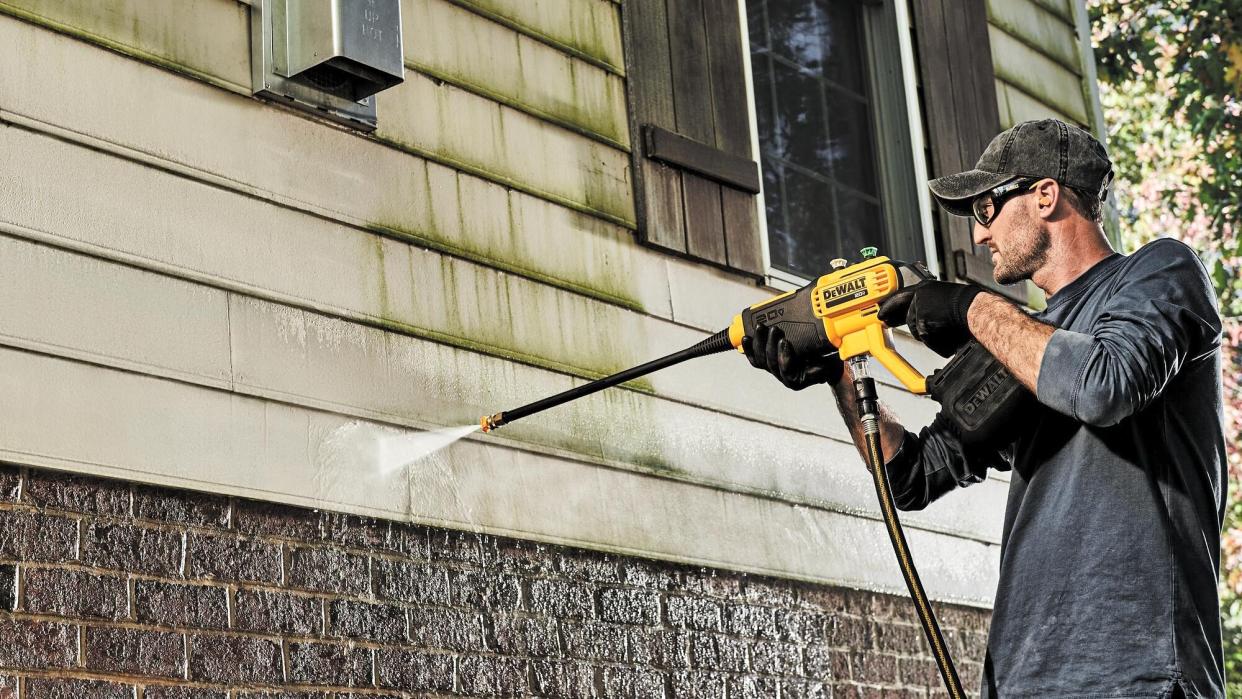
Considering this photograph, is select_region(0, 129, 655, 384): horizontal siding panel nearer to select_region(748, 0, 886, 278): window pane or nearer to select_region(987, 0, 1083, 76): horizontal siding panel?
select_region(748, 0, 886, 278): window pane

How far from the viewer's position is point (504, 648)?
3463 mm

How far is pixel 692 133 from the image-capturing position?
4.37 metres

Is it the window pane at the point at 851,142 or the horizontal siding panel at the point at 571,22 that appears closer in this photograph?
the horizontal siding panel at the point at 571,22

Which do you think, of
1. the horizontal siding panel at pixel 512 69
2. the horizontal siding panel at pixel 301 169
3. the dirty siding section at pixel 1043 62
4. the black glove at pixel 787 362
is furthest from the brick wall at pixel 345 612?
the dirty siding section at pixel 1043 62

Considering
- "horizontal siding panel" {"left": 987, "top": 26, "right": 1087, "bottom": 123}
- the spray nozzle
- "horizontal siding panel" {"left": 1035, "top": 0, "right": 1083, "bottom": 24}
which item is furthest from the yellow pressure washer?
"horizontal siding panel" {"left": 1035, "top": 0, "right": 1083, "bottom": 24}

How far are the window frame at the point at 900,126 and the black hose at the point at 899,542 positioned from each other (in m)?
2.42

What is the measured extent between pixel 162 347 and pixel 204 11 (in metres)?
0.74

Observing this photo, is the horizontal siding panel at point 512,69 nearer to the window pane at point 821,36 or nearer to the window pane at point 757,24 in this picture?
the window pane at point 757,24

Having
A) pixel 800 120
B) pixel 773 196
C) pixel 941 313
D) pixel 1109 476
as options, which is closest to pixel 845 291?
pixel 941 313

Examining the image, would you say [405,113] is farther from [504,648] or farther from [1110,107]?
[1110,107]

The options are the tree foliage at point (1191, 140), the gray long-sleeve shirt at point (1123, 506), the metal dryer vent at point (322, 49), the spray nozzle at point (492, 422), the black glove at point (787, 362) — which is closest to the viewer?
the gray long-sleeve shirt at point (1123, 506)

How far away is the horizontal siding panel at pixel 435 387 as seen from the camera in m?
2.88

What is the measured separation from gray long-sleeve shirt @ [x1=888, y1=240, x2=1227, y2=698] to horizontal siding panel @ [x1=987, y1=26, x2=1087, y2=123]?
11.2 feet

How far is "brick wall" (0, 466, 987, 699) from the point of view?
2.71m
